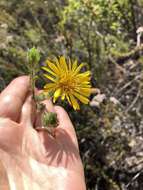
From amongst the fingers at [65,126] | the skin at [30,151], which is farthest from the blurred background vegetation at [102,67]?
the skin at [30,151]

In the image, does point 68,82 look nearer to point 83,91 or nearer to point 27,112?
point 83,91

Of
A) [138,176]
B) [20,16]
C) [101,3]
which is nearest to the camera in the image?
[138,176]

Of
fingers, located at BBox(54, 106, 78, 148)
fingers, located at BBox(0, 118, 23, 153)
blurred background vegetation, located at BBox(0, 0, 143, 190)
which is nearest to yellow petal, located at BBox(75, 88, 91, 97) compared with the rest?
fingers, located at BBox(54, 106, 78, 148)

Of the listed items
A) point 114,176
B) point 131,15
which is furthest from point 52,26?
point 114,176

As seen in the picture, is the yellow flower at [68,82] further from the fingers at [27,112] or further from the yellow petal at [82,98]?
the fingers at [27,112]

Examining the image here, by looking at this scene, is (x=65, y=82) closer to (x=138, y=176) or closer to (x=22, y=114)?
(x=22, y=114)

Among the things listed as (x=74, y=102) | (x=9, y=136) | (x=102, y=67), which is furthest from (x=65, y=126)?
(x=102, y=67)
